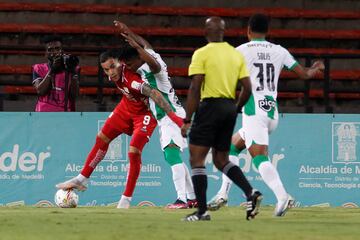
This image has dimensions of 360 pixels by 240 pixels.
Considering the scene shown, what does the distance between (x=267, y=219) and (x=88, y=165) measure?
369cm

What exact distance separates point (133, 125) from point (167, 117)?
1.85ft

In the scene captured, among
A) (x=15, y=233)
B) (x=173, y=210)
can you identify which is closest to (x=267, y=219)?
(x=173, y=210)

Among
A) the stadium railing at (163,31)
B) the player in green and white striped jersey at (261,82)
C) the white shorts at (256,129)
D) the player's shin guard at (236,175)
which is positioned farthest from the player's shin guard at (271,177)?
the stadium railing at (163,31)

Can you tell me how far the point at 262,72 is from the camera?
1407 cm

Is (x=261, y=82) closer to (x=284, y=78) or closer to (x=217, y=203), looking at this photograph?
(x=217, y=203)

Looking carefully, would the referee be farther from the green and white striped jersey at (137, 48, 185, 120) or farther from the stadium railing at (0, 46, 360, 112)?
the stadium railing at (0, 46, 360, 112)

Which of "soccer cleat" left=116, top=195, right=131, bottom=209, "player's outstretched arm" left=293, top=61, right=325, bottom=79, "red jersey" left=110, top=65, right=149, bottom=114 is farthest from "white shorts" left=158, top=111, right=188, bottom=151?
"player's outstretched arm" left=293, top=61, right=325, bottom=79

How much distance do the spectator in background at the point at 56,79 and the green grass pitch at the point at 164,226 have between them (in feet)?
12.8

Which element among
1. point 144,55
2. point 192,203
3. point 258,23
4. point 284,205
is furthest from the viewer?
point 192,203

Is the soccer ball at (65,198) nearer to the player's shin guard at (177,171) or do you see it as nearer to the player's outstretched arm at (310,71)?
the player's shin guard at (177,171)

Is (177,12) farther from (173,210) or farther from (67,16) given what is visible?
A: (173,210)

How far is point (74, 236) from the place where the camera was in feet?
35.6

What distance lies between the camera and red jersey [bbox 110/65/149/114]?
1570cm

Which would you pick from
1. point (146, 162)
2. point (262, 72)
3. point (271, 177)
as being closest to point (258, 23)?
point (262, 72)
